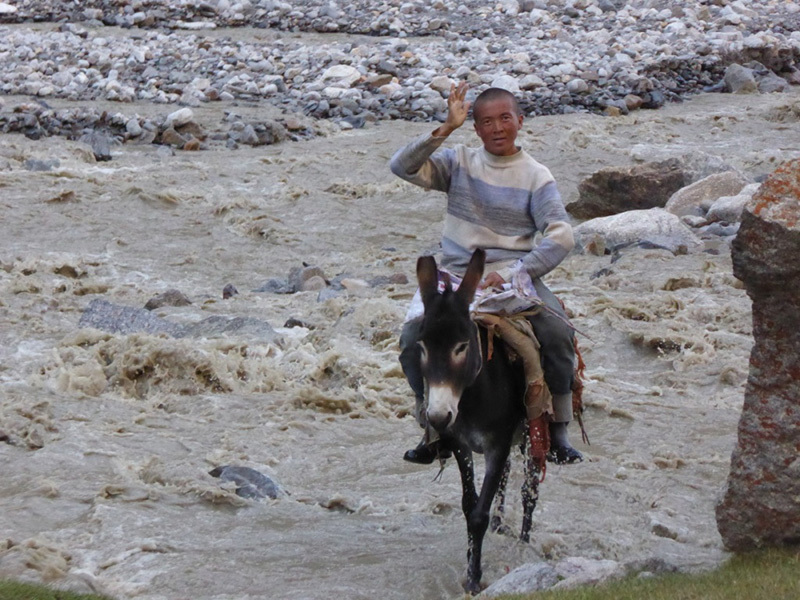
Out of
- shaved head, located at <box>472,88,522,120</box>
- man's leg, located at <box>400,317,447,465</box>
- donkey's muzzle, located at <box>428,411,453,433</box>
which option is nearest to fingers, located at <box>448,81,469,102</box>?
shaved head, located at <box>472,88,522,120</box>

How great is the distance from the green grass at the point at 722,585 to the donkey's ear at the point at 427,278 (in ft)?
4.58

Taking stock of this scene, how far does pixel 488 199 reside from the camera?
6047mm

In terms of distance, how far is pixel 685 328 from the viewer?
11.9 m

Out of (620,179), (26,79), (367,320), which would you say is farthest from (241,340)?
(26,79)

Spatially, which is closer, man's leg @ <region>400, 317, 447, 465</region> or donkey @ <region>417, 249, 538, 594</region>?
donkey @ <region>417, 249, 538, 594</region>

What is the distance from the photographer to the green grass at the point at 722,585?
502 centimetres

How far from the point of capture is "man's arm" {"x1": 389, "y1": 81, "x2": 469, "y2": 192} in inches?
226

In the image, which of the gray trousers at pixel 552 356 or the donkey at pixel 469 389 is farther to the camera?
the gray trousers at pixel 552 356

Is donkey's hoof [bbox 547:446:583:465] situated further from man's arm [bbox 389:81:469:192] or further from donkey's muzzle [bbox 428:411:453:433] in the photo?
man's arm [bbox 389:81:469:192]

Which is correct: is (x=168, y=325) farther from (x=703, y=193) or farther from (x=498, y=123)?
(x=703, y=193)

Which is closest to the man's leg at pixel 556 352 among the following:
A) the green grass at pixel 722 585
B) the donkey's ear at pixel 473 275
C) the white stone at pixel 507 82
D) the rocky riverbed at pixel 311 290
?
the donkey's ear at pixel 473 275

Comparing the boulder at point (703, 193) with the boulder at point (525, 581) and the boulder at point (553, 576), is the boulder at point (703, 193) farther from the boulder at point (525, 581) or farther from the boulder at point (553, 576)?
the boulder at point (525, 581)

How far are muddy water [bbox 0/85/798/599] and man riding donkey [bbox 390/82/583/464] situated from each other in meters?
1.08

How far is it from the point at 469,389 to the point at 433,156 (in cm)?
121
